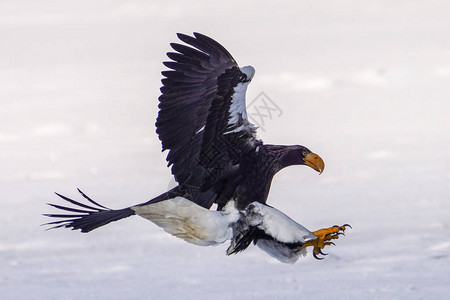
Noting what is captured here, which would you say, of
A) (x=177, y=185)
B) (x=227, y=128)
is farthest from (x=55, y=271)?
(x=227, y=128)

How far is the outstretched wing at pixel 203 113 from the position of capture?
Answer: 7777 millimetres

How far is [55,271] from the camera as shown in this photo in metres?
9.70

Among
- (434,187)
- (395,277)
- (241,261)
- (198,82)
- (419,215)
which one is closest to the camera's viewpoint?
(198,82)

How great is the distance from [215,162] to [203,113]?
348 millimetres

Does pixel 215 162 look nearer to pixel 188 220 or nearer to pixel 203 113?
pixel 203 113

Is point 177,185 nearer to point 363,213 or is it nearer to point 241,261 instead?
point 241,261

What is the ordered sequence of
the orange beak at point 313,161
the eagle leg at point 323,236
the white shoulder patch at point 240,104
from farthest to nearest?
1. the orange beak at point 313,161
2. the eagle leg at point 323,236
3. the white shoulder patch at point 240,104

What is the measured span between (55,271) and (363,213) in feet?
9.43

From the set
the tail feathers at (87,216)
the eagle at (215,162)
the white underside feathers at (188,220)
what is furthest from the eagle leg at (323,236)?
the tail feathers at (87,216)

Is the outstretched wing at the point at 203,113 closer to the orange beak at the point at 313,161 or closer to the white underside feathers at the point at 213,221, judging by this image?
the white underside feathers at the point at 213,221

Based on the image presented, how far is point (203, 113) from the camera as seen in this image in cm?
795

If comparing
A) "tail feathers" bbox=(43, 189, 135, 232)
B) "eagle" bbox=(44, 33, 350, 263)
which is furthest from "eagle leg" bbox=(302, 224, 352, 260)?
"tail feathers" bbox=(43, 189, 135, 232)

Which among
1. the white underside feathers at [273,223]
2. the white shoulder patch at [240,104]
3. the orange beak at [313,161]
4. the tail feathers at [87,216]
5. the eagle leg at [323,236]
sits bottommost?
the eagle leg at [323,236]

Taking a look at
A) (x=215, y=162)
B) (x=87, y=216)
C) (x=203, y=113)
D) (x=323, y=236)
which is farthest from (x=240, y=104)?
(x=87, y=216)
